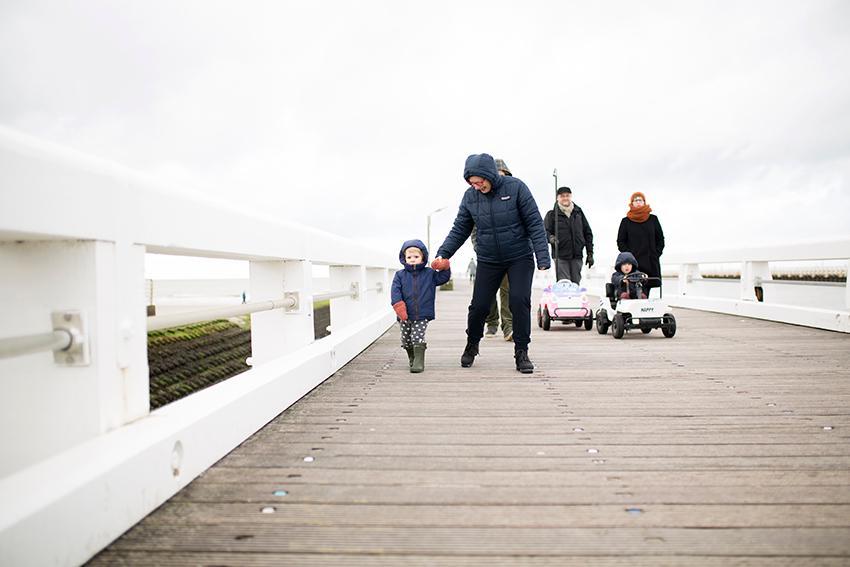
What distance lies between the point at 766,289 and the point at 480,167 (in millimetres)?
8218

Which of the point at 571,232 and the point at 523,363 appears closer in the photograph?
the point at 523,363

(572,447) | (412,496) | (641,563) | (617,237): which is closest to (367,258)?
(617,237)

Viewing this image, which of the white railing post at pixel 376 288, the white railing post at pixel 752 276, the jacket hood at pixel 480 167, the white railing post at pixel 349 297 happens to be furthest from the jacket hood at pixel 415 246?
the white railing post at pixel 752 276

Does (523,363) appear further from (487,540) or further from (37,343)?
(37,343)

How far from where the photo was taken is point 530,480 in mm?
3023

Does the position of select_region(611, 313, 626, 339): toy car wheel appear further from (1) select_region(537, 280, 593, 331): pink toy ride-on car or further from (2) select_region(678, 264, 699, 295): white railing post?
(2) select_region(678, 264, 699, 295): white railing post

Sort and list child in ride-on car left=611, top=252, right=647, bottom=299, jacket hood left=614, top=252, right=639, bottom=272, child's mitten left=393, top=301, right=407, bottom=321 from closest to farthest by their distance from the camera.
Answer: child's mitten left=393, top=301, right=407, bottom=321 → child in ride-on car left=611, top=252, right=647, bottom=299 → jacket hood left=614, top=252, right=639, bottom=272

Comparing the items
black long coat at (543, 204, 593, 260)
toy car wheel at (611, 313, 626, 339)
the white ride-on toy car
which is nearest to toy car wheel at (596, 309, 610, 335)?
the white ride-on toy car

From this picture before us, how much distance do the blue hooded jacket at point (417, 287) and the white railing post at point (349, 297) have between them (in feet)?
7.03

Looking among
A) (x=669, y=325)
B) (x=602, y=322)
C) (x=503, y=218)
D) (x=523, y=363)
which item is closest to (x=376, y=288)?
(x=602, y=322)

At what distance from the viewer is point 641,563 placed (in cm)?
221

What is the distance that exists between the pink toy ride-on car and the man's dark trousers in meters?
3.71

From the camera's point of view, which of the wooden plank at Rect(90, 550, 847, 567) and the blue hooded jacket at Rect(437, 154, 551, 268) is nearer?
the wooden plank at Rect(90, 550, 847, 567)

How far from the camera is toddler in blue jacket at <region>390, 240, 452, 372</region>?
631 cm
